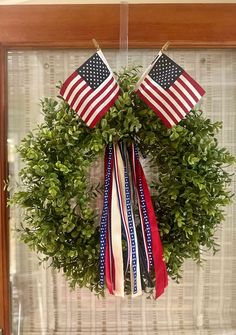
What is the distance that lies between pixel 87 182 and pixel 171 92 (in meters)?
0.39

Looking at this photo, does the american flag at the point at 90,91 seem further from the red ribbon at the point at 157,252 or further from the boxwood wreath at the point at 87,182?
the red ribbon at the point at 157,252

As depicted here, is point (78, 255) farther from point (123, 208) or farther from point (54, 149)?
point (54, 149)

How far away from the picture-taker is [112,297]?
4.80ft

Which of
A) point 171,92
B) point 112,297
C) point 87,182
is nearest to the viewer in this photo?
point 171,92

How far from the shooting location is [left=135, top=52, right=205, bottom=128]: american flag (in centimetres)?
113

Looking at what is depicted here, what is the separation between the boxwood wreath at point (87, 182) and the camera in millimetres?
1140

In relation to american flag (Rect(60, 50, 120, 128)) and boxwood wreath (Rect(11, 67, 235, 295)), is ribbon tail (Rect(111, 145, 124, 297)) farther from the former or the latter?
american flag (Rect(60, 50, 120, 128))

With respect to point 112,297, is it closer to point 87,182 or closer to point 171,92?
point 87,182

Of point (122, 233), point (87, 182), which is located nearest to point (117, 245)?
point (122, 233)

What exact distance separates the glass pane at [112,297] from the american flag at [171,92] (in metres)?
0.30

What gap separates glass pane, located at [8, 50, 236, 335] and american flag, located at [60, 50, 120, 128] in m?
0.30

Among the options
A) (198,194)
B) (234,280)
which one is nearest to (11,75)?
(198,194)

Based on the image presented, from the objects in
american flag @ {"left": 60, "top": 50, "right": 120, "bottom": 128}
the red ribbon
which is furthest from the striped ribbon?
american flag @ {"left": 60, "top": 50, "right": 120, "bottom": 128}

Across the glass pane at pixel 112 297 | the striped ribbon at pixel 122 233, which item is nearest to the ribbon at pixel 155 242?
the striped ribbon at pixel 122 233
